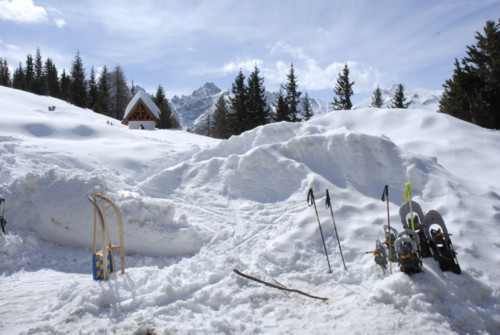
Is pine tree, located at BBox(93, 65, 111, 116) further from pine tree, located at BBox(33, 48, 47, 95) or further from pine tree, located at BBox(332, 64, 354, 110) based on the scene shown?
pine tree, located at BBox(332, 64, 354, 110)

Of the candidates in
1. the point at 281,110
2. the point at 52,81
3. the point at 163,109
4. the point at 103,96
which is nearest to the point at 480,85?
the point at 281,110

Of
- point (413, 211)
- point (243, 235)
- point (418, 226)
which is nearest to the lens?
point (418, 226)

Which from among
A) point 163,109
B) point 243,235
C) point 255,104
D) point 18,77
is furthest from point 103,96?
point 243,235

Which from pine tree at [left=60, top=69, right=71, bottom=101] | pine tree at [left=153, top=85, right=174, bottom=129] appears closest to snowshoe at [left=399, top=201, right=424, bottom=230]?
pine tree at [left=153, top=85, right=174, bottom=129]

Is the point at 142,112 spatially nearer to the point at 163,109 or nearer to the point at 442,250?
the point at 163,109

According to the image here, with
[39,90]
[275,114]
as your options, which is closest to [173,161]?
[275,114]

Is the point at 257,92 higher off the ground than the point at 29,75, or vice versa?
the point at 29,75

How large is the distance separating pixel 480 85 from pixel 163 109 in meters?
32.4

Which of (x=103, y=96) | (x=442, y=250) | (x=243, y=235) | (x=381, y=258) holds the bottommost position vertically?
(x=381, y=258)

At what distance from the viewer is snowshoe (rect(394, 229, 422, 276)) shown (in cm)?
547

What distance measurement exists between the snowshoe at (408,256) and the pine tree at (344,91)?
36.0 m

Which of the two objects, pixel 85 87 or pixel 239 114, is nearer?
pixel 239 114

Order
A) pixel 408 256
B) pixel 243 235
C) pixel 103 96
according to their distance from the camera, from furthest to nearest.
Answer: pixel 103 96
pixel 243 235
pixel 408 256

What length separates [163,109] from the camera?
43.2 meters
